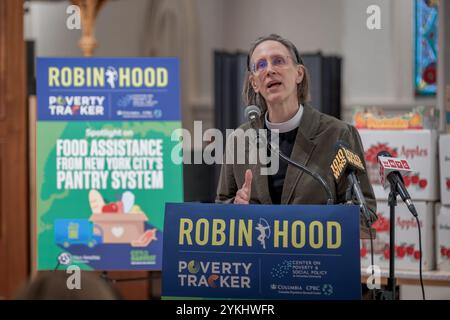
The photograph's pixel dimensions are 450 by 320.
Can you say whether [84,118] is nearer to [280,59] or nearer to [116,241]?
[116,241]

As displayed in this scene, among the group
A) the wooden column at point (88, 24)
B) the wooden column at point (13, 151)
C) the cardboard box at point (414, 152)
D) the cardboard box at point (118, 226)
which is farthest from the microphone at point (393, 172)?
the wooden column at point (88, 24)

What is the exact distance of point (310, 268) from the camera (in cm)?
240

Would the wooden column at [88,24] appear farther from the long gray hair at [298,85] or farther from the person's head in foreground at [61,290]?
the person's head in foreground at [61,290]

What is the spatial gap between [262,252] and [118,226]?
157cm

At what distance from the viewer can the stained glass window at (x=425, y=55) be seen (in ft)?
21.6

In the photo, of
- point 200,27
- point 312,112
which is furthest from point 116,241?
point 200,27

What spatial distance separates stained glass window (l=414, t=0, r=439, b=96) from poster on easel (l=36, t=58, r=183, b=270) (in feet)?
10.9

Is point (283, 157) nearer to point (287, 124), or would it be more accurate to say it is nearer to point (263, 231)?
point (287, 124)

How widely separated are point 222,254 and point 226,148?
25.1 inches

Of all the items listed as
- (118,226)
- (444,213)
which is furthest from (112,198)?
(444,213)

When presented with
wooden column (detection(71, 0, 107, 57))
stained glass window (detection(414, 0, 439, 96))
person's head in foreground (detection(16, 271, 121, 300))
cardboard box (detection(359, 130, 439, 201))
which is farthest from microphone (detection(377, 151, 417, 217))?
stained glass window (detection(414, 0, 439, 96))

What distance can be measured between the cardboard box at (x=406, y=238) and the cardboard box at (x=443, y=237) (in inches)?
1.3

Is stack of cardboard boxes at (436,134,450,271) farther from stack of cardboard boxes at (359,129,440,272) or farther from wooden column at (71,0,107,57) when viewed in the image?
wooden column at (71,0,107,57)

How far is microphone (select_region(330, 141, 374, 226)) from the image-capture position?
8.31 ft
